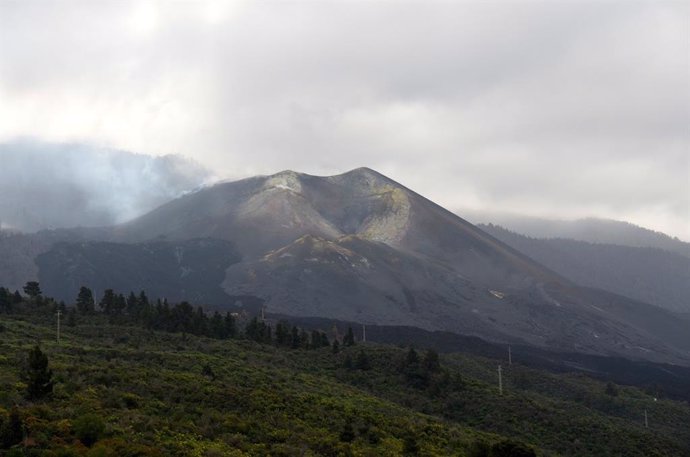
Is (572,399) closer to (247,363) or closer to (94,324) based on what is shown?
(247,363)

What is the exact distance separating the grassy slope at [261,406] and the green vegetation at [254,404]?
139mm

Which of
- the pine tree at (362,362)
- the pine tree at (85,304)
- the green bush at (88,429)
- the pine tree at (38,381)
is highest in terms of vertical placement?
the pine tree at (85,304)

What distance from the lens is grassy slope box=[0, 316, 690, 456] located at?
3378 cm

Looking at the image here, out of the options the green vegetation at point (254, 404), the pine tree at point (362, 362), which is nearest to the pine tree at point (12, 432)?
the green vegetation at point (254, 404)

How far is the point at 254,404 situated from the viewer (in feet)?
145

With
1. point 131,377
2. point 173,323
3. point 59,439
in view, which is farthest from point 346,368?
point 59,439

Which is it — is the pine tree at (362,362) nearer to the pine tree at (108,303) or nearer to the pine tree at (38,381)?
the pine tree at (108,303)

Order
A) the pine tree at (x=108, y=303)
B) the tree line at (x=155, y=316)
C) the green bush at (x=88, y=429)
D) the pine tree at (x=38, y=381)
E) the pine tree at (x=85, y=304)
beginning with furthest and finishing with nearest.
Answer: the pine tree at (x=108, y=303) < the pine tree at (x=85, y=304) < the tree line at (x=155, y=316) < the pine tree at (x=38, y=381) < the green bush at (x=88, y=429)

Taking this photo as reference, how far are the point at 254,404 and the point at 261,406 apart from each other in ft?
1.51

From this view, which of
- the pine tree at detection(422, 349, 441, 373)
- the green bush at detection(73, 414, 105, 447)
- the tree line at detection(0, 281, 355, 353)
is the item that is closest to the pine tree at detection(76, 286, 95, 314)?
the tree line at detection(0, 281, 355, 353)

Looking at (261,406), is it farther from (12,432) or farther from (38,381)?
(12,432)

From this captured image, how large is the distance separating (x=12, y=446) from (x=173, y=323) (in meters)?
76.0

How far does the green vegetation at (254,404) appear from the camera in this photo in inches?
1267

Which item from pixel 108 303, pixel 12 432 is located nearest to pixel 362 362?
pixel 108 303
